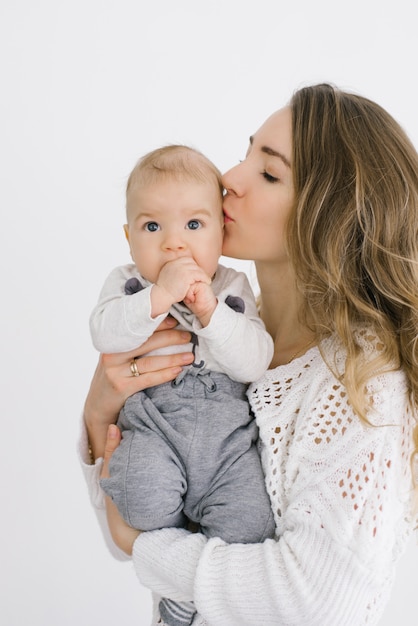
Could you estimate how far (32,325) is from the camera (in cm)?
339

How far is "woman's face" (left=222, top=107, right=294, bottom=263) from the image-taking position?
7.13 feet

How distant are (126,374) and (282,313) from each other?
51 cm

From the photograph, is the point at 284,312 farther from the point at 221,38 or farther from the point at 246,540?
the point at 221,38

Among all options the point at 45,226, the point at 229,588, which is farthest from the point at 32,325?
the point at 229,588

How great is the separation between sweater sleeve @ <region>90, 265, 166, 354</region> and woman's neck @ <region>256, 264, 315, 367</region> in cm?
44

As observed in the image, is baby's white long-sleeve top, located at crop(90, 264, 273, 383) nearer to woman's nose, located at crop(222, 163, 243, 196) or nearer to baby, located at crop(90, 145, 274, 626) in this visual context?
baby, located at crop(90, 145, 274, 626)

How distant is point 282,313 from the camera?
2.38 metres

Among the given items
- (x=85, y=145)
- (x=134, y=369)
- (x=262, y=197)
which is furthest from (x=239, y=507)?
(x=85, y=145)

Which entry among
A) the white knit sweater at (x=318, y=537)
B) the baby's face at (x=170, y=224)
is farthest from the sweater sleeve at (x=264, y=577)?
the baby's face at (x=170, y=224)

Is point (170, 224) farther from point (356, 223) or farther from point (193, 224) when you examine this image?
point (356, 223)

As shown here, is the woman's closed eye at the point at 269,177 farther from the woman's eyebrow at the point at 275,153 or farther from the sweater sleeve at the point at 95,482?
the sweater sleeve at the point at 95,482

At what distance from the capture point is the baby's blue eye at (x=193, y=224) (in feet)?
6.83

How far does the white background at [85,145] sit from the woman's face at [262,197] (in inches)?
46.7

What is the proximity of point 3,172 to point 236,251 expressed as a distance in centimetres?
148
